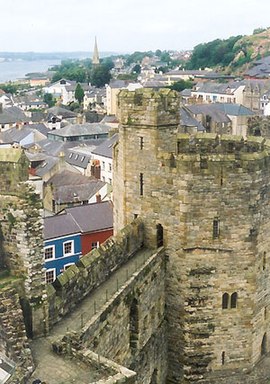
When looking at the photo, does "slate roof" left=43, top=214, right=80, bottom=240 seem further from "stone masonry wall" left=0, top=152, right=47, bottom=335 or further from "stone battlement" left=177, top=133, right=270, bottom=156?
"stone masonry wall" left=0, top=152, right=47, bottom=335

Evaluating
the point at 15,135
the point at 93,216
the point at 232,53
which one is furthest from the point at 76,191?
the point at 232,53

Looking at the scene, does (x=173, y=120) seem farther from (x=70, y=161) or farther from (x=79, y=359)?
(x=70, y=161)

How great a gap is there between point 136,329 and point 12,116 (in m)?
87.4

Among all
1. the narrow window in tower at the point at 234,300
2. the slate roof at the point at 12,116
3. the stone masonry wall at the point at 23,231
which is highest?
the stone masonry wall at the point at 23,231

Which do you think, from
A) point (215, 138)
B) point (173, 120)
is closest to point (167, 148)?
point (173, 120)

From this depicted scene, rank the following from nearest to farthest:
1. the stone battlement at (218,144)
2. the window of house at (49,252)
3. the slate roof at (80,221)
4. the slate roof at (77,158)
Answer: the stone battlement at (218,144) → the window of house at (49,252) → the slate roof at (80,221) → the slate roof at (77,158)

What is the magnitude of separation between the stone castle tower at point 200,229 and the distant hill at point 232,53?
13235 cm

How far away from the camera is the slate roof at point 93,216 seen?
3100cm

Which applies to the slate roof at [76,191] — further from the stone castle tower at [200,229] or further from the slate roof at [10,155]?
the slate roof at [10,155]

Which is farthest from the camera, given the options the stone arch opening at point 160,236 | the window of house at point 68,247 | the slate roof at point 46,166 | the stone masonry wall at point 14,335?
the slate roof at point 46,166

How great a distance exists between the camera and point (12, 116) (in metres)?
97.9

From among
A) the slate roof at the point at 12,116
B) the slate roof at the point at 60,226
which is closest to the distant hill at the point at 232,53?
the slate roof at the point at 12,116

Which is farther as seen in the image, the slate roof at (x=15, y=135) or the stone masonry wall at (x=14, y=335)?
the slate roof at (x=15, y=135)

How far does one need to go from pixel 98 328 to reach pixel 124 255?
4.00 meters
